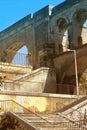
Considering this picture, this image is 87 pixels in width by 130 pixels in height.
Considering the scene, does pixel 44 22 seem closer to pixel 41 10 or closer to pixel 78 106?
pixel 41 10

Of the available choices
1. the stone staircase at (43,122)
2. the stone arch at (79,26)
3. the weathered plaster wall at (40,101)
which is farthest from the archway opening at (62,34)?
the stone staircase at (43,122)

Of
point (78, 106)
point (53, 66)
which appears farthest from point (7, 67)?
point (78, 106)

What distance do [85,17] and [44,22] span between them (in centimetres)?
543

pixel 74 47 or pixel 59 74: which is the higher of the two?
pixel 74 47

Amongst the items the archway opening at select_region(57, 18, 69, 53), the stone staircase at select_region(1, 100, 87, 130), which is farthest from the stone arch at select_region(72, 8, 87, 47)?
the stone staircase at select_region(1, 100, 87, 130)

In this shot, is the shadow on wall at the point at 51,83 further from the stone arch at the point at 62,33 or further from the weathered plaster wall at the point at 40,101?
the weathered plaster wall at the point at 40,101

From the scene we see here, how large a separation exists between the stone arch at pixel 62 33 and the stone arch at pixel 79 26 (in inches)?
55.2

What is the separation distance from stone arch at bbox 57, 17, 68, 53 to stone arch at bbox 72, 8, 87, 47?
1.40m

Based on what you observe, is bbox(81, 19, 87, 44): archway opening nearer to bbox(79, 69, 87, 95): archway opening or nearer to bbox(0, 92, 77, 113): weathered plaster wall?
bbox(79, 69, 87, 95): archway opening

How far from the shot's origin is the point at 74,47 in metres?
35.2

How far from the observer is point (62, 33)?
1543 inches

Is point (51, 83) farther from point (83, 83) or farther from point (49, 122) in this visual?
point (49, 122)

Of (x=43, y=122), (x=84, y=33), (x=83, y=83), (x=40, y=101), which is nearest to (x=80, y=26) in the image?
(x=84, y=33)

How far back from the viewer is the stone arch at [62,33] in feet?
126
